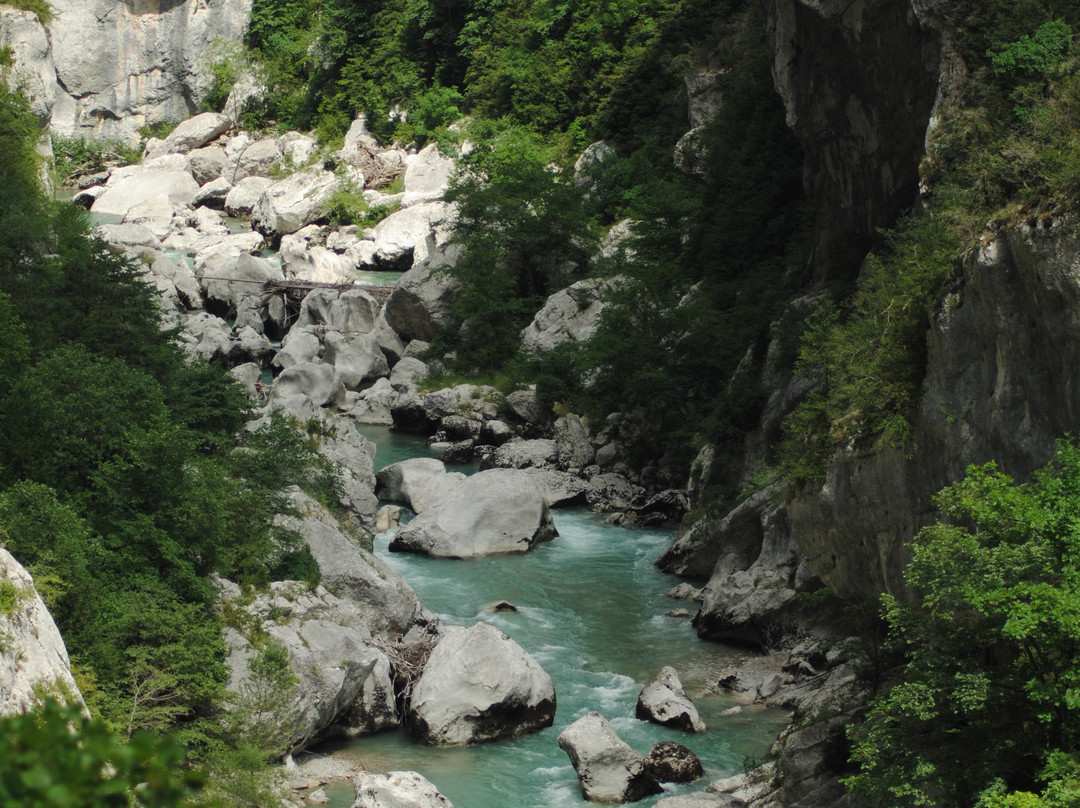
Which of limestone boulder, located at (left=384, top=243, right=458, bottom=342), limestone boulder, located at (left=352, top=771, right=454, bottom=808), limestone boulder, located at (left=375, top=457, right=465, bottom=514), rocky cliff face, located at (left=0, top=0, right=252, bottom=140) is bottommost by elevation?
limestone boulder, located at (left=375, top=457, right=465, bottom=514)

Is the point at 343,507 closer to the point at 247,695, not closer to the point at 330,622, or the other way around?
the point at 330,622

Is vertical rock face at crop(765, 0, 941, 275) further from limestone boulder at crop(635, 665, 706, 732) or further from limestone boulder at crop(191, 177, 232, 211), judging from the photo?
limestone boulder at crop(191, 177, 232, 211)

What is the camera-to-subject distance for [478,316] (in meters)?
44.0

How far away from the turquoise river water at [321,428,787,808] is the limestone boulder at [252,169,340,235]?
35912mm

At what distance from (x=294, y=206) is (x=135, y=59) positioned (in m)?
26.9

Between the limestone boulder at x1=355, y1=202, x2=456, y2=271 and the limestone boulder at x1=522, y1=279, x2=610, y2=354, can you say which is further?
the limestone boulder at x1=355, y1=202, x2=456, y2=271

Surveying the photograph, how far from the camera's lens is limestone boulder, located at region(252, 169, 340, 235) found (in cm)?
6256

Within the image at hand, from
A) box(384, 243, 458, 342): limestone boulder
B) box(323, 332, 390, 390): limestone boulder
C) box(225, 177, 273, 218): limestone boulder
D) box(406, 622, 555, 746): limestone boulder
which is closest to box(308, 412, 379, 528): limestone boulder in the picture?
box(406, 622, 555, 746): limestone boulder

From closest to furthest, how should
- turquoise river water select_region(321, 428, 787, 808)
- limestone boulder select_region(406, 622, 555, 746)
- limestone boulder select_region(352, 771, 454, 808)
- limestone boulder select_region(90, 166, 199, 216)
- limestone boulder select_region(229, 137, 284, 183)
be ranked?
limestone boulder select_region(352, 771, 454, 808), turquoise river water select_region(321, 428, 787, 808), limestone boulder select_region(406, 622, 555, 746), limestone boulder select_region(90, 166, 199, 216), limestone boulder select_region(229, 137, 284, 183)

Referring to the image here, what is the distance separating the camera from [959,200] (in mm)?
15734

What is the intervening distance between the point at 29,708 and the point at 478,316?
33725 millimetres

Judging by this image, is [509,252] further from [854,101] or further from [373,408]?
[854,101]

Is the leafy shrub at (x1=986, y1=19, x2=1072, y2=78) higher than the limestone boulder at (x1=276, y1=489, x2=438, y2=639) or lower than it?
higher

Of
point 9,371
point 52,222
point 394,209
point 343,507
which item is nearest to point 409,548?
point 343,507
